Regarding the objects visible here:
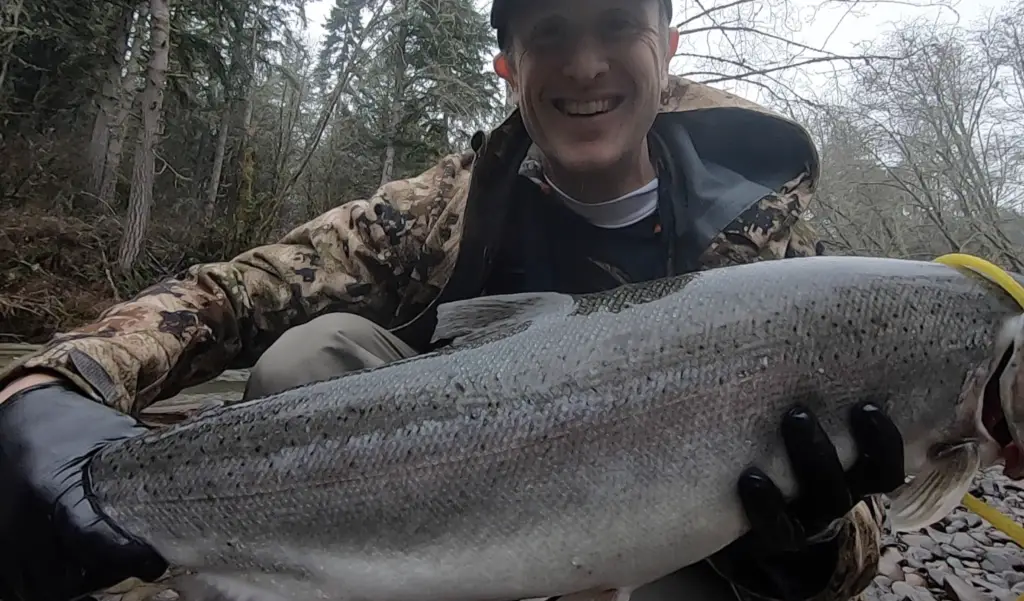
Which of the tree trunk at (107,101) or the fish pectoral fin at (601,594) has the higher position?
the tree trunk at (107,101)

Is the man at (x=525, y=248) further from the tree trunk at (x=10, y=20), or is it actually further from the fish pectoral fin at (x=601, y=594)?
the tree trunk at (x=10, y=20)

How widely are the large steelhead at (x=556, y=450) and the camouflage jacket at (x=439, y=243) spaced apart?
83 centimetres

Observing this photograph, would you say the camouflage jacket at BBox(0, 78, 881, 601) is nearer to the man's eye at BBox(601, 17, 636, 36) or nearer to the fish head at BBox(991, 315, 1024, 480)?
the man's eye at BBox(601, 17, 636, 36)

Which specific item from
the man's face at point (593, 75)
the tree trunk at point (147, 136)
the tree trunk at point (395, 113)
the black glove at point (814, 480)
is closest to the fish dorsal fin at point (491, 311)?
the black glove at point (814, 480)

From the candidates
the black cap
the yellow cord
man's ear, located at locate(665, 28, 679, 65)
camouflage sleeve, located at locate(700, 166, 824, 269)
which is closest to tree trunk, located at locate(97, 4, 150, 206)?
the black cap

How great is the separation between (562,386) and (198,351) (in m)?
1.63

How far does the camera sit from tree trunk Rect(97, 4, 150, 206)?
53.6ft

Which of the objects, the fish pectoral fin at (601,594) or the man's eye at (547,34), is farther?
the man's eye at (547,34)

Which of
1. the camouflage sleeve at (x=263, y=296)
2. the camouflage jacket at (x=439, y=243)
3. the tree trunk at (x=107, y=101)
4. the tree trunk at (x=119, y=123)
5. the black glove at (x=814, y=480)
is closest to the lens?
the black glove at (x=814, y=480)

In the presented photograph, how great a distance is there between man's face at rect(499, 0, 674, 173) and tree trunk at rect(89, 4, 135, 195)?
1616cm

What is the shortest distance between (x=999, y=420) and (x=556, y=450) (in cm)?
119

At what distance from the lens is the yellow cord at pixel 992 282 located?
1.98m

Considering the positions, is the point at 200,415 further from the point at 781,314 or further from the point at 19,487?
the point at 781,314

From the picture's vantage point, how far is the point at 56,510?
1.94 metres
